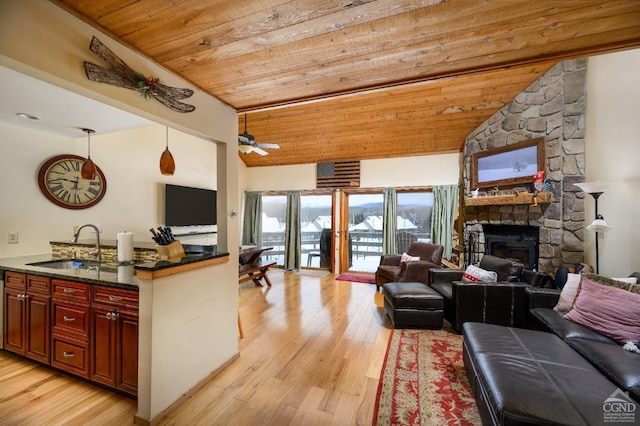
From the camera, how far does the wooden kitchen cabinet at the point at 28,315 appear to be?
204 centimetres

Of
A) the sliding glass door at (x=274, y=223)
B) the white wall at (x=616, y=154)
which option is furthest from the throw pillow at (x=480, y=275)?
the sliding glass door at (x=274, y=223)

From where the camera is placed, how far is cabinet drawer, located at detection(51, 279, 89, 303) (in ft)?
6.23

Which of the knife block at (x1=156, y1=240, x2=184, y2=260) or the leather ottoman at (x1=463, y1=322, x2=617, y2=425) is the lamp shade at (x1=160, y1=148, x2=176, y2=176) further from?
the leather ottoman at (x1=463, y1=322, x2=617, y2=425)

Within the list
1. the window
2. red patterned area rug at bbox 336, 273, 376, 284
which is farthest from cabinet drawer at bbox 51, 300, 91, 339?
the window

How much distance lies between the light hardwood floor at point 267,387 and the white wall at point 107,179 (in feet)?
4.33

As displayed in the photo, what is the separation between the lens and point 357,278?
5352 mm

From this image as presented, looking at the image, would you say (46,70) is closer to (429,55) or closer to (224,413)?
(429,55)

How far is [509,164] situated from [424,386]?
11.7 feet

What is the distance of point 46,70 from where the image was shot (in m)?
1.14

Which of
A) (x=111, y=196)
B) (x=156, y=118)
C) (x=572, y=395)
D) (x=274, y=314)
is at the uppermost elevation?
(x=156, y=118)

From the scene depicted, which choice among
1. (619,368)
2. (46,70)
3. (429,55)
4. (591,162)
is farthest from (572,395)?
(591,162)

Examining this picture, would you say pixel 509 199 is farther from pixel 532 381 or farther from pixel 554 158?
pixel 532 381

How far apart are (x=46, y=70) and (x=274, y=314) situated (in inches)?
122

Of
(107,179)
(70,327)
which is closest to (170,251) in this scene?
(70,327)
